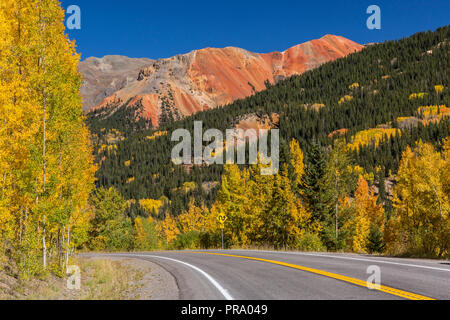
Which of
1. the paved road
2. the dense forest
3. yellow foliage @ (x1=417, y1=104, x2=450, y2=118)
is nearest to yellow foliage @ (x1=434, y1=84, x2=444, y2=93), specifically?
the dense forest

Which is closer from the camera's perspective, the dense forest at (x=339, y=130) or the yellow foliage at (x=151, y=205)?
the dense forest at (x=339, y=130)

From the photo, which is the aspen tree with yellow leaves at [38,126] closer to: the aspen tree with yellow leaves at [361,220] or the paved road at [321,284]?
the paved road at [321,284]

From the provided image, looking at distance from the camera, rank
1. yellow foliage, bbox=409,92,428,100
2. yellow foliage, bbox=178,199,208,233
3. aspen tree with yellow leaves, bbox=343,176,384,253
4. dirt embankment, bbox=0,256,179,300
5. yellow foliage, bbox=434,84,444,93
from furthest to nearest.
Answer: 1. yellow foliage, bbox=434,84,444,93
2. yellow foliage, bbox=409,92,428,100
3. yellow foliage, bbox=178,199,208,233
4. aspen tree with yellow leaves, bbox=343,176,384,253
5. dirt embankment, bbox=0,256,179,300

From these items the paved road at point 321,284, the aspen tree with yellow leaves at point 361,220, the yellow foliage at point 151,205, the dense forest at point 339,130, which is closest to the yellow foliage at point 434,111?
the dense forest at point 339,130

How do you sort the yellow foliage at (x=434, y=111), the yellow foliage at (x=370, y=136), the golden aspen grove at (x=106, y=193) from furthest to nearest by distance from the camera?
the yellow foliage at (x=434, y=111)
the yellow foliage at (x=370, y=136)
the golden aspen grove at (x=106, y=193)

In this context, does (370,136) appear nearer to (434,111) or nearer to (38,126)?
(434,111)

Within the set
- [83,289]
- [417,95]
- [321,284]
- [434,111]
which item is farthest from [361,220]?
[417,95]

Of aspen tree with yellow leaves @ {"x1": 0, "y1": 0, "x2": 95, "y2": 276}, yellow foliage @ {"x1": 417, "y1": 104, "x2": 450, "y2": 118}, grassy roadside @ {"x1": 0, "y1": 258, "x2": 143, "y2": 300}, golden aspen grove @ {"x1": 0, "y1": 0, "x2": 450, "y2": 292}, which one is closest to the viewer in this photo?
grassy roadside @ {"x1": 0, "y1": 258, "x2": 143, "y2": 300}

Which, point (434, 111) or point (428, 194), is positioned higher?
point (434, 111)

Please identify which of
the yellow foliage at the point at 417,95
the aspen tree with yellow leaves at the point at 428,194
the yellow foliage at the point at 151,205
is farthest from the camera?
the yellow foliage at the point at 417,95

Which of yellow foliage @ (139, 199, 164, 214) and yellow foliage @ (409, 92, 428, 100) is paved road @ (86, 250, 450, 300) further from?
yellow foliage @ (409, 92, 428, 100)

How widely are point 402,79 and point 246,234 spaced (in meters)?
207
